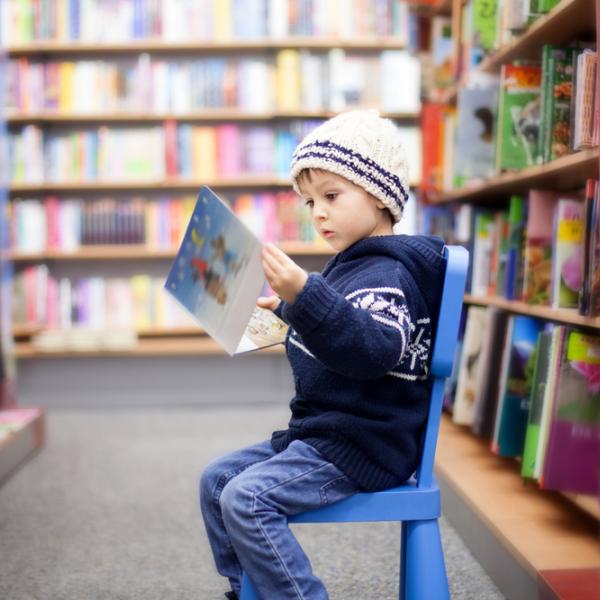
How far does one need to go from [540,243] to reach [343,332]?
0.96 meters

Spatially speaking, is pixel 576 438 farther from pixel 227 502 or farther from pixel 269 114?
pixel 269 114

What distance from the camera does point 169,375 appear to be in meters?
3.58

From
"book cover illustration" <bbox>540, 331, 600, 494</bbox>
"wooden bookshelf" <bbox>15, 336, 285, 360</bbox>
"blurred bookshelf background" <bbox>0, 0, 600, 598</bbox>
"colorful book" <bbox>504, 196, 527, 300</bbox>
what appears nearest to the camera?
"book cover illustration" <bbox>540, 331, 600, 494</bbox>

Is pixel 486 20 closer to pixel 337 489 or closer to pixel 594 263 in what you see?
pixel 594 263

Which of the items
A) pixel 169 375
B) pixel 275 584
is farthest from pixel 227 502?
pixel 169 375

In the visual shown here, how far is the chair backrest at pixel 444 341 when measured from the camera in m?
1.05

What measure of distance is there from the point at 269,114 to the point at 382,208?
2565 mm

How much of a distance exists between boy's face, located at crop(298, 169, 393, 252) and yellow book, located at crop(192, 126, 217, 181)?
8.46 feet

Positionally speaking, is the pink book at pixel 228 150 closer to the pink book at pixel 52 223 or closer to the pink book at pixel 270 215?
the pink book at pixel 270 215

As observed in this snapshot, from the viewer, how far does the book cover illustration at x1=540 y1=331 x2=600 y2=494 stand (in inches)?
54.8

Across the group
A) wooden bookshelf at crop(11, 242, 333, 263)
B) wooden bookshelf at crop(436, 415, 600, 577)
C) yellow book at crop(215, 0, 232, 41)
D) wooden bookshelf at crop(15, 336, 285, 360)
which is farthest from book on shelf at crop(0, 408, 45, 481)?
yellow book at crop(215, 0, 232, 41)

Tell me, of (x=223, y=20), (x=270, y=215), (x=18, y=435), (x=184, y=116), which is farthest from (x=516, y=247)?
(x=223, y=20)

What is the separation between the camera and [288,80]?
359cm

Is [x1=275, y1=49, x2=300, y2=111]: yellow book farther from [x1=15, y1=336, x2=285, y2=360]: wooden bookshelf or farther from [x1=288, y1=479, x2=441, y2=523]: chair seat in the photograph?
[x1=288, y1=479, x2=441, y2=523]: chair seat
